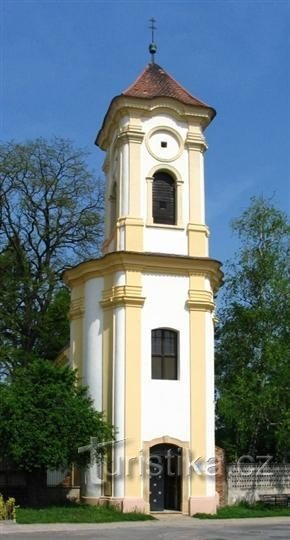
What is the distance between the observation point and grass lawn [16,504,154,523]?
69.0 ft

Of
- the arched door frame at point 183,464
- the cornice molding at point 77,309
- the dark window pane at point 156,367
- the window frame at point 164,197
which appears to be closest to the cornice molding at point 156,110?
the window frame at point 164,197

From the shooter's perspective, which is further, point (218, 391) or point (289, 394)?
point (218, 391)

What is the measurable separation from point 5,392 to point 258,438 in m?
12.3

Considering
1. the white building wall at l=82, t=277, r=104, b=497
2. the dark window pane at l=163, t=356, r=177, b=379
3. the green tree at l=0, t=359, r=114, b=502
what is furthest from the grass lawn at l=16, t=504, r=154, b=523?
the dark window pane at l=163, t=356, r=177, b=379

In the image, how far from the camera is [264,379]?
28.7 m

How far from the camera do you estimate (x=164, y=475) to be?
23875 millimetres

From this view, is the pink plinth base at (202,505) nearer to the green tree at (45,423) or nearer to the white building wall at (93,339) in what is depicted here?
the green tree at (45,423)

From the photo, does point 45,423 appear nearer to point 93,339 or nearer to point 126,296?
point 93,339

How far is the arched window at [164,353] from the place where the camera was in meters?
24.5

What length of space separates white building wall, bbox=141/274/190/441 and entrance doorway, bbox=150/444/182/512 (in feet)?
1.63

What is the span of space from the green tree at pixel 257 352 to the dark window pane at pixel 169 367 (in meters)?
3.87

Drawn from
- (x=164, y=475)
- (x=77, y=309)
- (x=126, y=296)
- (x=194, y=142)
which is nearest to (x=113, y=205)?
(x=194, y=142)

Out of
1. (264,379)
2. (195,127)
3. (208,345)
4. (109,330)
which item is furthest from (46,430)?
(195,127)

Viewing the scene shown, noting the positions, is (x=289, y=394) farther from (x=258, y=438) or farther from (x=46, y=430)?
(x=46, y=430)
